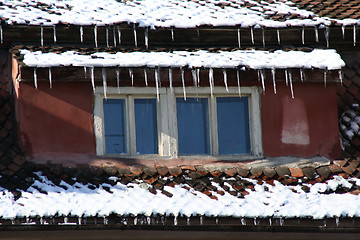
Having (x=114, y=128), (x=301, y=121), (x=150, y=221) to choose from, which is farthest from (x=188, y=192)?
(x=301, y=121)

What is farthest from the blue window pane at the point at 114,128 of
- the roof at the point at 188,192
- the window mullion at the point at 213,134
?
the window mullion at the point at 213,134

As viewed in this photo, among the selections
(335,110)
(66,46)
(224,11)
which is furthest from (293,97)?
(66,46)

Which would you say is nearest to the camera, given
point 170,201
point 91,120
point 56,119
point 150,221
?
point 150,221

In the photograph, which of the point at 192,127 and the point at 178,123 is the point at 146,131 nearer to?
the point at 178,123

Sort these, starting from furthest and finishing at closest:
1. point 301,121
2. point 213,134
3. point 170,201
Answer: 1. point 301,121
2. point 213,134
3. point 170,201

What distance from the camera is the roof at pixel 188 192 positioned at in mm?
14047

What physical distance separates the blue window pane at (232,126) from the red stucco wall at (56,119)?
1.79m

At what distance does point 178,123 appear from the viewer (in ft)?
51.7

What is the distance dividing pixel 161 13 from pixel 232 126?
2.14 meters

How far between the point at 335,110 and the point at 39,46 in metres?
4.20

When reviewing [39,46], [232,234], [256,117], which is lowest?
[232,234]

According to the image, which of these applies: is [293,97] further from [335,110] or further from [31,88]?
[31,88]

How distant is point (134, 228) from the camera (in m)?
14.0

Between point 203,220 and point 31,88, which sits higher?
point 31,88
